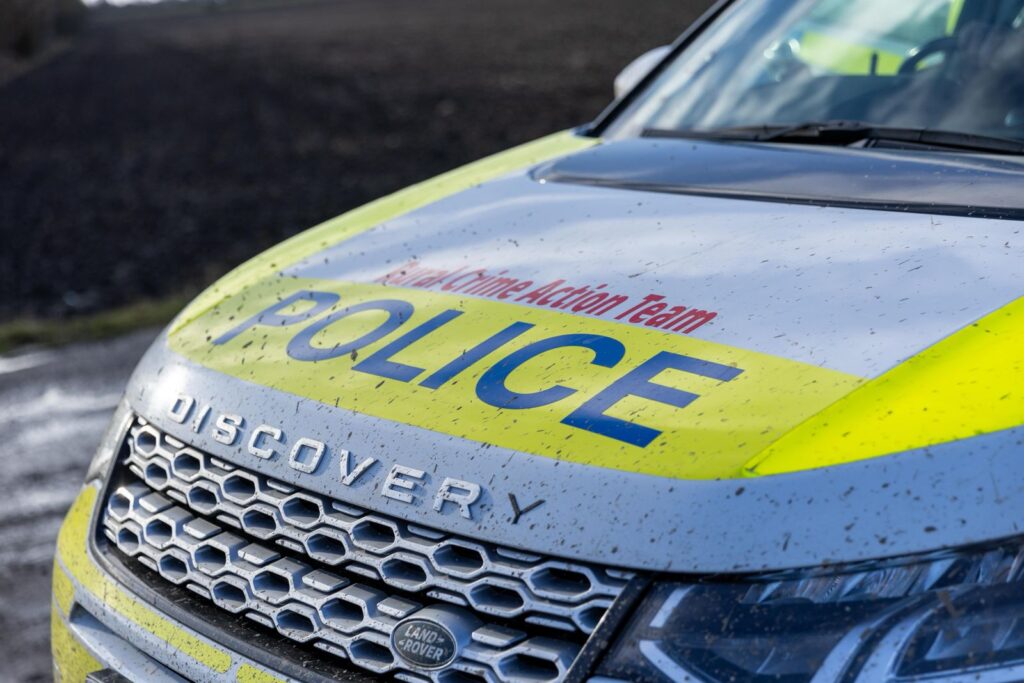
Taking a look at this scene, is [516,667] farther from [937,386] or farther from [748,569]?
[937,386]

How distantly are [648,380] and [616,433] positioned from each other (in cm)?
12

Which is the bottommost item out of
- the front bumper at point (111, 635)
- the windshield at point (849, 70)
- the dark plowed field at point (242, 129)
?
the dark plowed field at point (242, 129)

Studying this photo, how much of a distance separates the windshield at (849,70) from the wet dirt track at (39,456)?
7.00ft

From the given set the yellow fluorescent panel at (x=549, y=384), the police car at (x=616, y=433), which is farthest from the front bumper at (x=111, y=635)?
the yellow fluorescent panel at (x=549, y=384)

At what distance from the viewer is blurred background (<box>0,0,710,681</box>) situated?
5.46 meters

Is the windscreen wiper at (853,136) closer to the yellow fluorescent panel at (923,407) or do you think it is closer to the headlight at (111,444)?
the yellow fluorescent panel at (923,407)

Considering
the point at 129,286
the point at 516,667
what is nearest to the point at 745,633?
the point at 516,667

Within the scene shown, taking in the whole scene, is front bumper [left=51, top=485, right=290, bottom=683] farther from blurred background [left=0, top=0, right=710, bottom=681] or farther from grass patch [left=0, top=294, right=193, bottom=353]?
grass patch [left=0, top=294, right=193, bottom=353]

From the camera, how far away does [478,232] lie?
2.35 m

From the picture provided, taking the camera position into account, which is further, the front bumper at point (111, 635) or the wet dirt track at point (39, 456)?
the wet dirt track at point (39, 456)

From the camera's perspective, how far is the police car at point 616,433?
4.60 ft

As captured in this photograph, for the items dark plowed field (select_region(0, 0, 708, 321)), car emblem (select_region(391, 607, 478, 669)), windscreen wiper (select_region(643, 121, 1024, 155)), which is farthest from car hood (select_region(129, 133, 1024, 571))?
dark plowed field (select_region(0, 0, 708, 321))

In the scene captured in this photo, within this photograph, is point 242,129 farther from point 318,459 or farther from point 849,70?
point 318,459

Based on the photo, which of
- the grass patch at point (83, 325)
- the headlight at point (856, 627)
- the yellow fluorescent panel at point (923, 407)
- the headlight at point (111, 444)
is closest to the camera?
the headlight at point (856, 627)
